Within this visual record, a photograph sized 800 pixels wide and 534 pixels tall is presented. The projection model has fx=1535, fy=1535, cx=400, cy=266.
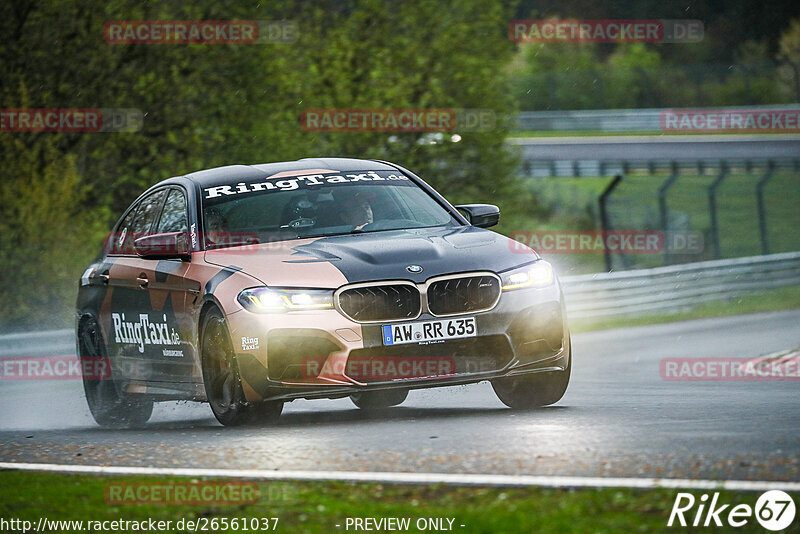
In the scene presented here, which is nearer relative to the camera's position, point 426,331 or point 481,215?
point 426,331

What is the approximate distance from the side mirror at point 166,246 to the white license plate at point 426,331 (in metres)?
1.72

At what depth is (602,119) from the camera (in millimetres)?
66500

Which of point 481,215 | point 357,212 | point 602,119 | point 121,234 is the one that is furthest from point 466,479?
point 602,119

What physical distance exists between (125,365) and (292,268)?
7.72 ft

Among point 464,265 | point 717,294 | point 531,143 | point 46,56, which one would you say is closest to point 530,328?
point 464,265

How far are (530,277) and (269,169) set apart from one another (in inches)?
89.2

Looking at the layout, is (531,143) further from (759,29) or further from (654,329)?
(654,329)

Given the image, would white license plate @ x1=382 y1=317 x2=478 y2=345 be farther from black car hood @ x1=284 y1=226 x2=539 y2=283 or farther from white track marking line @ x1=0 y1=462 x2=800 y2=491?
white track marking line @ x1=0 y1=462 x2=800 y2=491

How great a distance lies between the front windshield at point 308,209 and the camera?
33.9 ft

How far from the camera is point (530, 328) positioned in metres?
9.66

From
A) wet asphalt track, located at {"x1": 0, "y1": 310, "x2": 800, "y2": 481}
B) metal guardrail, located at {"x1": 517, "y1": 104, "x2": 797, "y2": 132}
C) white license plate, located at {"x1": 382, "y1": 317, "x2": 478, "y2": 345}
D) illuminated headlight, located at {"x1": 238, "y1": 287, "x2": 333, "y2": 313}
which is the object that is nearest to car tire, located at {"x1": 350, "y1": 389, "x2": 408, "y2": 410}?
wet asphalt track, located at {"x1": 0, "y1": 310, "x2": 800, "y2": 481}

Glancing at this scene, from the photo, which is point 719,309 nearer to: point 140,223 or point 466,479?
point 140,223

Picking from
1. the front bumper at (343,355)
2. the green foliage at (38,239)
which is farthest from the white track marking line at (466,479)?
the green foliage at (38,239)

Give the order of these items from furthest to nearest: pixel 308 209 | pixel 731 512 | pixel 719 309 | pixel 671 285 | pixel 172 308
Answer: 1. pixel 719 309
2. pixel 671 285
3. pixel 308 209
4. pixel 172 308
5. pixel 731 512
